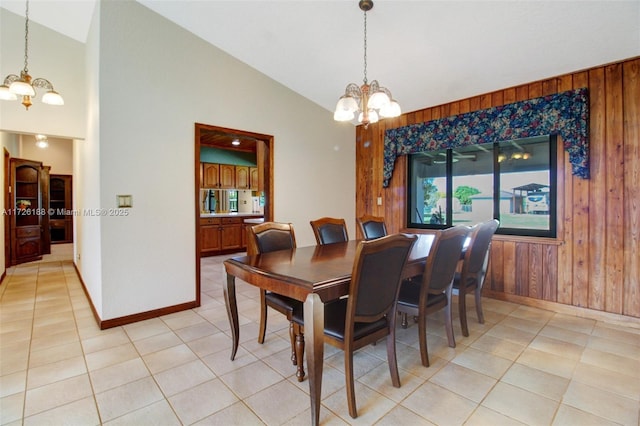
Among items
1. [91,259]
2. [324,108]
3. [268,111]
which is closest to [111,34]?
[268,111]

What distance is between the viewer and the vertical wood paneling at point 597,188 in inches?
118

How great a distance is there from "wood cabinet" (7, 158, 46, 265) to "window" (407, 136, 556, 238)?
6865mm

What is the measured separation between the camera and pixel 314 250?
2629 millimetres

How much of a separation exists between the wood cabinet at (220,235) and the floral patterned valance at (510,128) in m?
3.68

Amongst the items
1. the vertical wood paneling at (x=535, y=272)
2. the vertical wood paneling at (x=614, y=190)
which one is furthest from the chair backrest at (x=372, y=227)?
the vertical wood paneling at (x=614, y=190)

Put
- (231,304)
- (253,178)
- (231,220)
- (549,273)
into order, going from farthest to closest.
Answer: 1. (253,178)
2. (231,220)
3. (549,273)
4. (231,304)

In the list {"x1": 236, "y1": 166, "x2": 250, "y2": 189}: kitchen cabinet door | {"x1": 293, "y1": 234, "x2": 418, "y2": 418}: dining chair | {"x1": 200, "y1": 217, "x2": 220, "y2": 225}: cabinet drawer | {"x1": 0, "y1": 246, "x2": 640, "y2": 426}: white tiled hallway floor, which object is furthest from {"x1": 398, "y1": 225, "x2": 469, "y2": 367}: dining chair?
{"x1": 236, "y1": 166, "x2": 250, "y2": 189}: kitchen cabinet door

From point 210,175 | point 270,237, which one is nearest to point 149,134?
point 270,237

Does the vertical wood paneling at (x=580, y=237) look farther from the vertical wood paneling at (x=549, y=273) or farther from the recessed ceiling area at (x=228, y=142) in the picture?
the recessed ceiling area at (x=228, y=142)

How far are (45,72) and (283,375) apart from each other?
420 cm

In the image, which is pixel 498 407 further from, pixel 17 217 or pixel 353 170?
pixel 17 217

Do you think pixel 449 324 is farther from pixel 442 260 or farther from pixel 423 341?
pixel 442 260

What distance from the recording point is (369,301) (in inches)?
67.2

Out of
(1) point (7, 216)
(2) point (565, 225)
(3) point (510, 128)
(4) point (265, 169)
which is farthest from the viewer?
(1) point (7, 216)
